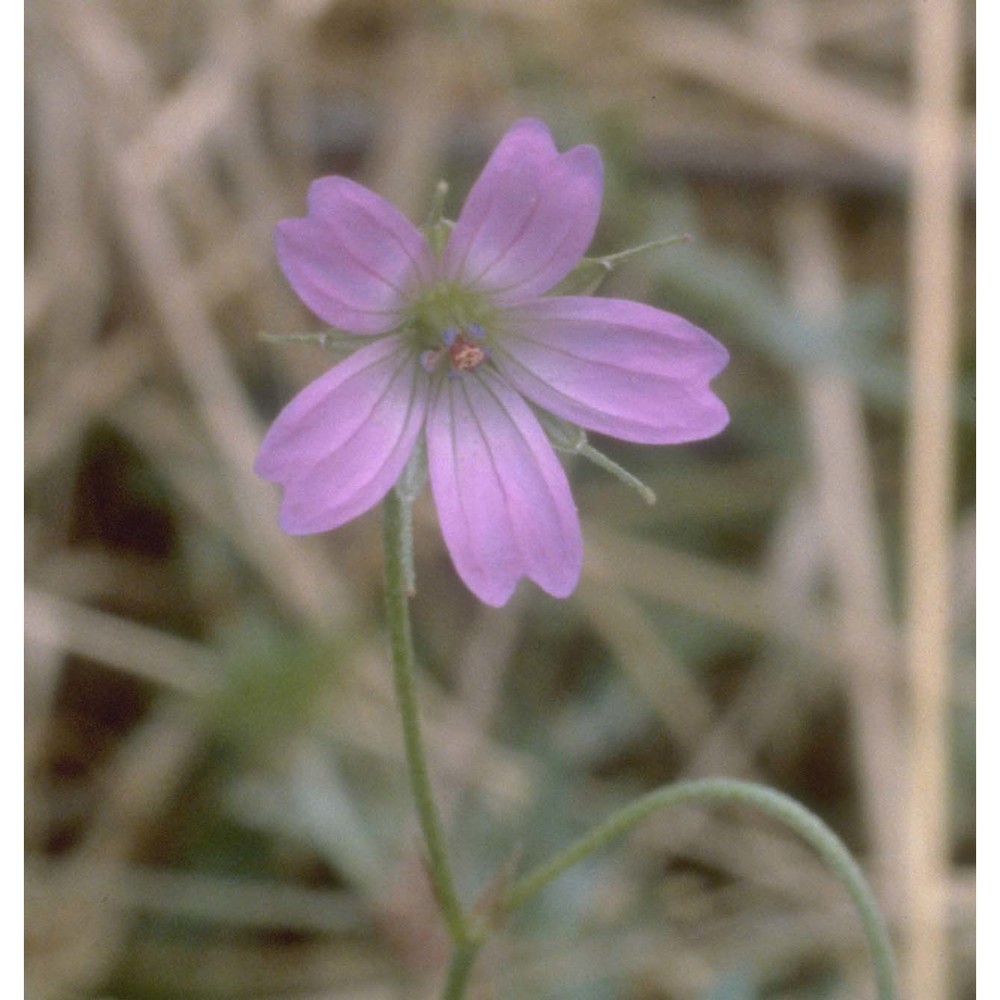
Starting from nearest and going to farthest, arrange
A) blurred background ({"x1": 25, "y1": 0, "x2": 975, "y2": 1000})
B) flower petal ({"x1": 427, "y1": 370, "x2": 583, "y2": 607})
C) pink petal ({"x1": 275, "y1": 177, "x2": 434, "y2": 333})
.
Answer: pink petal ({"x1": 275, "y1": 177, "x2": 434, "y2": 333})
flower petal ({"x1": 427, "y1": 370, "x2": 583, "y2": 607})
blurred background ({"x1": 25, "y1": 0, "x2": 975, "y2": 1000})

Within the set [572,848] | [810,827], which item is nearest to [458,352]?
[572,848]

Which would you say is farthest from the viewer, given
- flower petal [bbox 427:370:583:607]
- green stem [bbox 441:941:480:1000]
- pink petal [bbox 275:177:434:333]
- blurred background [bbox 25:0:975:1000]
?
blurred background [bbox 25:0:975:1000]

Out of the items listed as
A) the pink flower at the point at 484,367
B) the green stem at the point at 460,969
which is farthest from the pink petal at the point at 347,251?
the green stem at the point at 460,969

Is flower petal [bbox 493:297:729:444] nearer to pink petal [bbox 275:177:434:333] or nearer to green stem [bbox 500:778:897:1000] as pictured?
pink petal [bbox 275:177:434:333]

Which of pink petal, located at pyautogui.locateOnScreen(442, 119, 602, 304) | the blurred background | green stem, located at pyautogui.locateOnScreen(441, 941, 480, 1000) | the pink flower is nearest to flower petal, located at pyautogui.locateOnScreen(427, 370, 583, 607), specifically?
the pink flower
